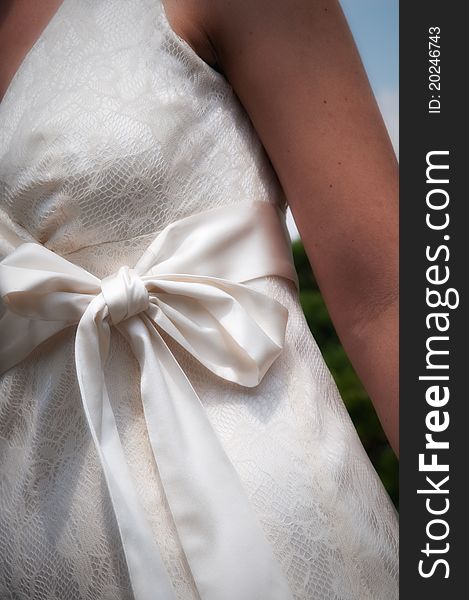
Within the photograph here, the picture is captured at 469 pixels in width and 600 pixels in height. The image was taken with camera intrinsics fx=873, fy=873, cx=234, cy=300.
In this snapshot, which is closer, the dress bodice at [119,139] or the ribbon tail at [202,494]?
the ribbon tail at [202,494]

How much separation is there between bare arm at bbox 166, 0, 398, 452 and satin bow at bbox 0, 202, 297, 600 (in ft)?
0.26

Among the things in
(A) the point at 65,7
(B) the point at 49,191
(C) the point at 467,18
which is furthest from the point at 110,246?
(C) the point at 467,18

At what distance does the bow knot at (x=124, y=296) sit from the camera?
37.7 inches

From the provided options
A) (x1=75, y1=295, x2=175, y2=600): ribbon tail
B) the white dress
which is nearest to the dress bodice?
the white dress

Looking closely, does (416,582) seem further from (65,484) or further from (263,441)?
(65,484)

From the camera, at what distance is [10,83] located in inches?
43.8

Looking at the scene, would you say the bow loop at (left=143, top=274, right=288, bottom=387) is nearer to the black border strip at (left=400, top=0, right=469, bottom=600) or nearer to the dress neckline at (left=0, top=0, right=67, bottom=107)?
the black border strip at (left=400, top=0, right=469, bottom=600)

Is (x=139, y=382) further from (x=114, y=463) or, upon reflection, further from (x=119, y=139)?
(x=119, y=139)

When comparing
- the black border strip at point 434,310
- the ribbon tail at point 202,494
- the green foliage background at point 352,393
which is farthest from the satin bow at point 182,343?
the green foliage background at point 352,393

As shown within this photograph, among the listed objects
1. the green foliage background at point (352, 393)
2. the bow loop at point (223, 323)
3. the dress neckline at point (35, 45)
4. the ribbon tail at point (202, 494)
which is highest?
the green foliage background at point (352, 393)

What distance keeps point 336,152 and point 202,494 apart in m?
0.41

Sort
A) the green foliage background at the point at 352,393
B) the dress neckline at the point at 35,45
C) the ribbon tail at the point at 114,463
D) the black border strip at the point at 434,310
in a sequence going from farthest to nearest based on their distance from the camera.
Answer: the green foliage background at the point at 352,393 < the dress neckline at the point at 35,45 < the black border strip at the point at 434,310 < the ribbon tail at the point at 114,463

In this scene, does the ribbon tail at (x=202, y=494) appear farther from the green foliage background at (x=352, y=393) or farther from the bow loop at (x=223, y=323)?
the green foliage background at (x=352, y=393)

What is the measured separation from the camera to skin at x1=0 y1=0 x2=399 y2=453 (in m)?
0.99
